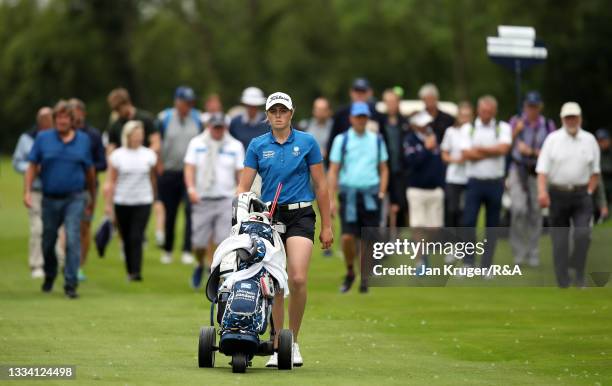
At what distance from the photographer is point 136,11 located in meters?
74.5

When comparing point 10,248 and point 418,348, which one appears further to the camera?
point 10,248

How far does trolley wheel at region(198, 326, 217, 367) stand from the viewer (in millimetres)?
12445

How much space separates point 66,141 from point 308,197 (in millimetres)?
6593

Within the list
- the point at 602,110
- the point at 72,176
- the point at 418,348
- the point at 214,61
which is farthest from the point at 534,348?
the point at 214,61

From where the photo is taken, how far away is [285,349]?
41.3 feet

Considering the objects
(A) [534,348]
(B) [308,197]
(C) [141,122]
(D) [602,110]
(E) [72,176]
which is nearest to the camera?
(B) [308,197]

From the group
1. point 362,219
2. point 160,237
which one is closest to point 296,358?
point 362,219

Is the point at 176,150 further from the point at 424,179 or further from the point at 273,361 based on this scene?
the point at 273,361

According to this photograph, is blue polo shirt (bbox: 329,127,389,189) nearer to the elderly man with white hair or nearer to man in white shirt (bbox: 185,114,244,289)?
man in white shirt (bbox: 185,114,244,289)

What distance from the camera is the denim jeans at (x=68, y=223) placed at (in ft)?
63.0

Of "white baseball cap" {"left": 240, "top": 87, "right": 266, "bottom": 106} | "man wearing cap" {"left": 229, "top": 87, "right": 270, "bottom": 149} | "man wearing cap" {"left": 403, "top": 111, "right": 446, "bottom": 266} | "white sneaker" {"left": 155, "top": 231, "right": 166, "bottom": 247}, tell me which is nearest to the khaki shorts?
"man wearing cap" {"left": 403, "top": 111, "right": 446, "bottom": 266}

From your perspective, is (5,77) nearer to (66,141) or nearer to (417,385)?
(66,141)

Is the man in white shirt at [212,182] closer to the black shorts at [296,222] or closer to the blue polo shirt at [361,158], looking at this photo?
the blue polo shirt at [361,158]

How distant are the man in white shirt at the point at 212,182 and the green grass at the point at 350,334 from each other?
31.4 inches
